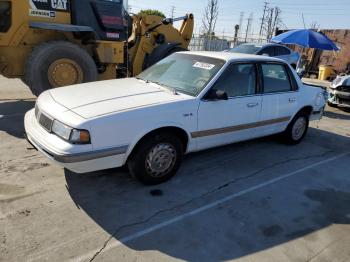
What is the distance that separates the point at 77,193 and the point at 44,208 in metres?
0.43

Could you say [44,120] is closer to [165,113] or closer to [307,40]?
[165,113]

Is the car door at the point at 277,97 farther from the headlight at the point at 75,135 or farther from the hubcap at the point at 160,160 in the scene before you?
the headlight at the point at 75,135

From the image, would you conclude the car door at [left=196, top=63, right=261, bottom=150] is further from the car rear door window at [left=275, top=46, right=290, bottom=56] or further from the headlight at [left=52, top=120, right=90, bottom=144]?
the car rear door window at [left=275, top=46, right=290, bottom=56]

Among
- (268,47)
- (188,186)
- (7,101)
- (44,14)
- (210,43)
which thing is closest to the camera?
(188,186)

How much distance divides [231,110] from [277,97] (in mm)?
1159

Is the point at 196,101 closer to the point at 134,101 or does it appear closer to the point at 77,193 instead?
the point at 134,101

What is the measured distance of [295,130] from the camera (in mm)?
6188

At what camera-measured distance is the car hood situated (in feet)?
12.4

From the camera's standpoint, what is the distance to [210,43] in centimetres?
2919

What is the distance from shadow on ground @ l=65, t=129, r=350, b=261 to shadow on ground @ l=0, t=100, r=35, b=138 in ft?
6.64

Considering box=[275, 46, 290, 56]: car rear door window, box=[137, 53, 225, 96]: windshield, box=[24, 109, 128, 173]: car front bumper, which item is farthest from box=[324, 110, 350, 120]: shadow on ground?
box=[24, 109, 128, 173]: car front bumper

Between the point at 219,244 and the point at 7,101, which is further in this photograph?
the point at 7,101

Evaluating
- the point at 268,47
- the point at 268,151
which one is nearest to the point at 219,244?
the point at 268,151

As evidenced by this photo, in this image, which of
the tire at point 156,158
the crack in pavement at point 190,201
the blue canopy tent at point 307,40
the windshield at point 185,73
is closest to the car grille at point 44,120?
the tire at point 156,158
